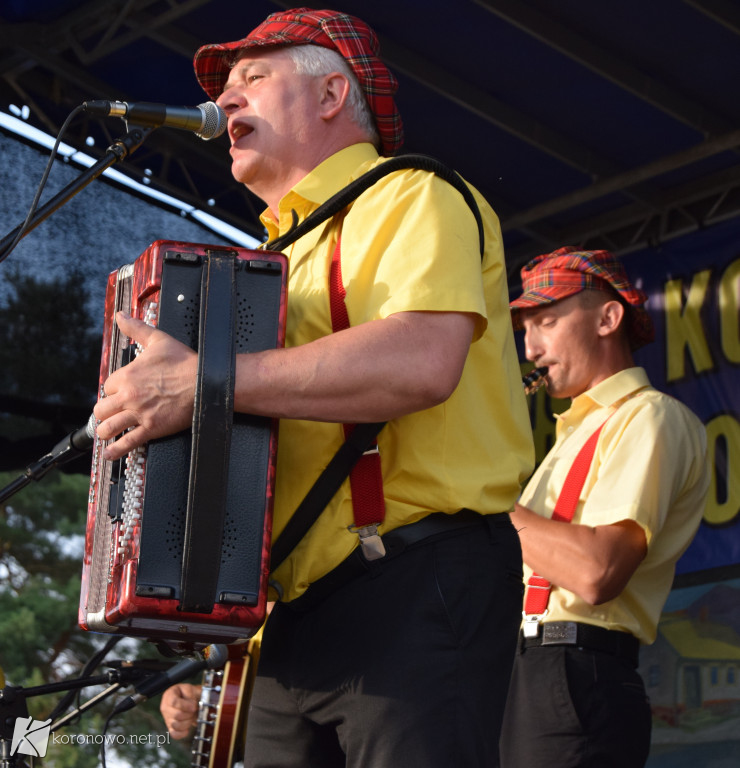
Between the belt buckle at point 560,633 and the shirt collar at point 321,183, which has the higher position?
the shirt collar at point 321,183

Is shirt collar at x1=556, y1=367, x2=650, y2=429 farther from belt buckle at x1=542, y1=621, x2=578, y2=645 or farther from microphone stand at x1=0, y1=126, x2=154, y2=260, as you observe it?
microphone stand at x1=0, y1=126, x2=154, y2=260

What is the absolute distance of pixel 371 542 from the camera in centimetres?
171

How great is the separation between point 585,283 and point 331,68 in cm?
170

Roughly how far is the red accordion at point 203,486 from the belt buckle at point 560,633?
149 cm

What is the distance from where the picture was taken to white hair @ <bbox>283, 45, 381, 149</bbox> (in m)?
2.21

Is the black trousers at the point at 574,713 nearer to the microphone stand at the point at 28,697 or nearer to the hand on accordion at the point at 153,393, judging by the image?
the microphone stand at the point at 28,697

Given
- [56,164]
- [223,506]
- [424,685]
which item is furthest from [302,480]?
[56,164]

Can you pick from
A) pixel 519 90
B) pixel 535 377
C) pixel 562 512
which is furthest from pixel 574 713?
pixel 519 90

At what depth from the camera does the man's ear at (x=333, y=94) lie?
2.19 meters

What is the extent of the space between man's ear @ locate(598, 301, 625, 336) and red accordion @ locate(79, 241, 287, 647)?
2.14 metres

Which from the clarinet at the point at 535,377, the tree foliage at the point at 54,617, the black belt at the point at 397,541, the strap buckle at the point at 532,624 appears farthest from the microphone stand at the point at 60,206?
the tree foliage at the point at 54,617

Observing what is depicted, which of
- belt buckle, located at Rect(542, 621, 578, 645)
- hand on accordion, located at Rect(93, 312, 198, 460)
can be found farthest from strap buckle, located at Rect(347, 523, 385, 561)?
belt buckle, located at Rect(542, 621, 578, 645)

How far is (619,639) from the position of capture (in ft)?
9.86

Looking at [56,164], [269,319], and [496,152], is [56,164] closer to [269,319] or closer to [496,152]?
[496,152]
